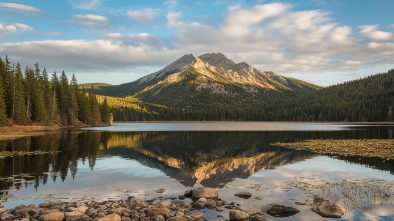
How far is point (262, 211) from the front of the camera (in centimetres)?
2117

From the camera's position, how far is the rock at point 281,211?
66.8ft

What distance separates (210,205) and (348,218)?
9.23 metres

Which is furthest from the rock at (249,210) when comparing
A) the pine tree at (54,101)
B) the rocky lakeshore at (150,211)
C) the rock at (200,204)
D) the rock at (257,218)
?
the pine tree at (54,101)

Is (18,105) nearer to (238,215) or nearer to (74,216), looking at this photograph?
(74,216)

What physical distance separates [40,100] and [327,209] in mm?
113120

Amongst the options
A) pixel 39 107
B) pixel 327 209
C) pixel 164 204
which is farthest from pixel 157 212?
pixel 39 107

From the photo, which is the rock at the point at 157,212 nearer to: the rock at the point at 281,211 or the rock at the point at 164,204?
the rock at the point at 164,204

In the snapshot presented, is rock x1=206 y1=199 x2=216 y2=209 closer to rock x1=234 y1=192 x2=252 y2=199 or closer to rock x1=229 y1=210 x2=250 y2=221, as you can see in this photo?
rock x1=229 y1=210 x2=250 y2=221

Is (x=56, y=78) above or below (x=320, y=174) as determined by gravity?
above

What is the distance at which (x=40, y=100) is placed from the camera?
4390 inches

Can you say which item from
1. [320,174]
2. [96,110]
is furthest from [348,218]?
[96,110]

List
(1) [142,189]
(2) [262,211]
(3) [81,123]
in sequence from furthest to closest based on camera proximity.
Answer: (3) [81,123] → (1) [142,189] → (2) [262,211]

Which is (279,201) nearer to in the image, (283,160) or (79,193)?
(79,193)

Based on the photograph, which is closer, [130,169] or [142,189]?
[142,189]
